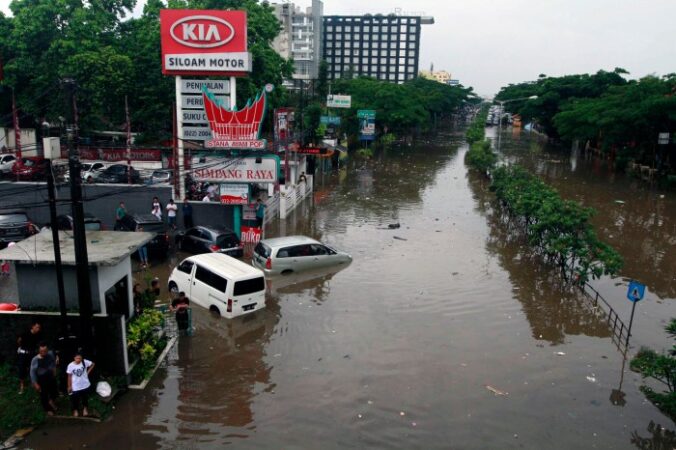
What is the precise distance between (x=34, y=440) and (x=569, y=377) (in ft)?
34.3

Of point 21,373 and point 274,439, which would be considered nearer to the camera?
point 274,439

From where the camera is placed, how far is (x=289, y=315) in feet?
49.7

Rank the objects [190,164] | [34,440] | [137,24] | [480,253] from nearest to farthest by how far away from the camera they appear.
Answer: [34,440] < [480,253] < [190,164] < [137,24]

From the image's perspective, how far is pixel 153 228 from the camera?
20.5 m

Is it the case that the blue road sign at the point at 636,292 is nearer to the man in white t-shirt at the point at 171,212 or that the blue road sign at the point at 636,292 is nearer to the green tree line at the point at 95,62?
the man in white t-shirt at the point at 171,212

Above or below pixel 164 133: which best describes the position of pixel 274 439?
below

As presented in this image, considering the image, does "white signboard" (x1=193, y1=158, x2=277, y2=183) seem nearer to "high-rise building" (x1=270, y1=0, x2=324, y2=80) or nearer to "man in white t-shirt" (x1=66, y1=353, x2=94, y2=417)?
"man in white t-shirt" (x1=66, y1=353, x2=94, y2=417)

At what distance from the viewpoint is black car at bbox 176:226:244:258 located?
1973 centimetres

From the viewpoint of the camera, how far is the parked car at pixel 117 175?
102 feet

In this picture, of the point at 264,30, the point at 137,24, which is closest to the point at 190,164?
the point at 264,30

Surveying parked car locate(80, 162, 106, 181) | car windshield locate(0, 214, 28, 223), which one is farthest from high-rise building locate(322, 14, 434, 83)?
car windshield locate(0, 214, 28, 223)

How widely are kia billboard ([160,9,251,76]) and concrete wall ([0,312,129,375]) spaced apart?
1641cm

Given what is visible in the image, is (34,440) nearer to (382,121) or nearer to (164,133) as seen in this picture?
(164,133)

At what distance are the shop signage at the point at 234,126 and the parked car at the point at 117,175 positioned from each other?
32.1 feet
